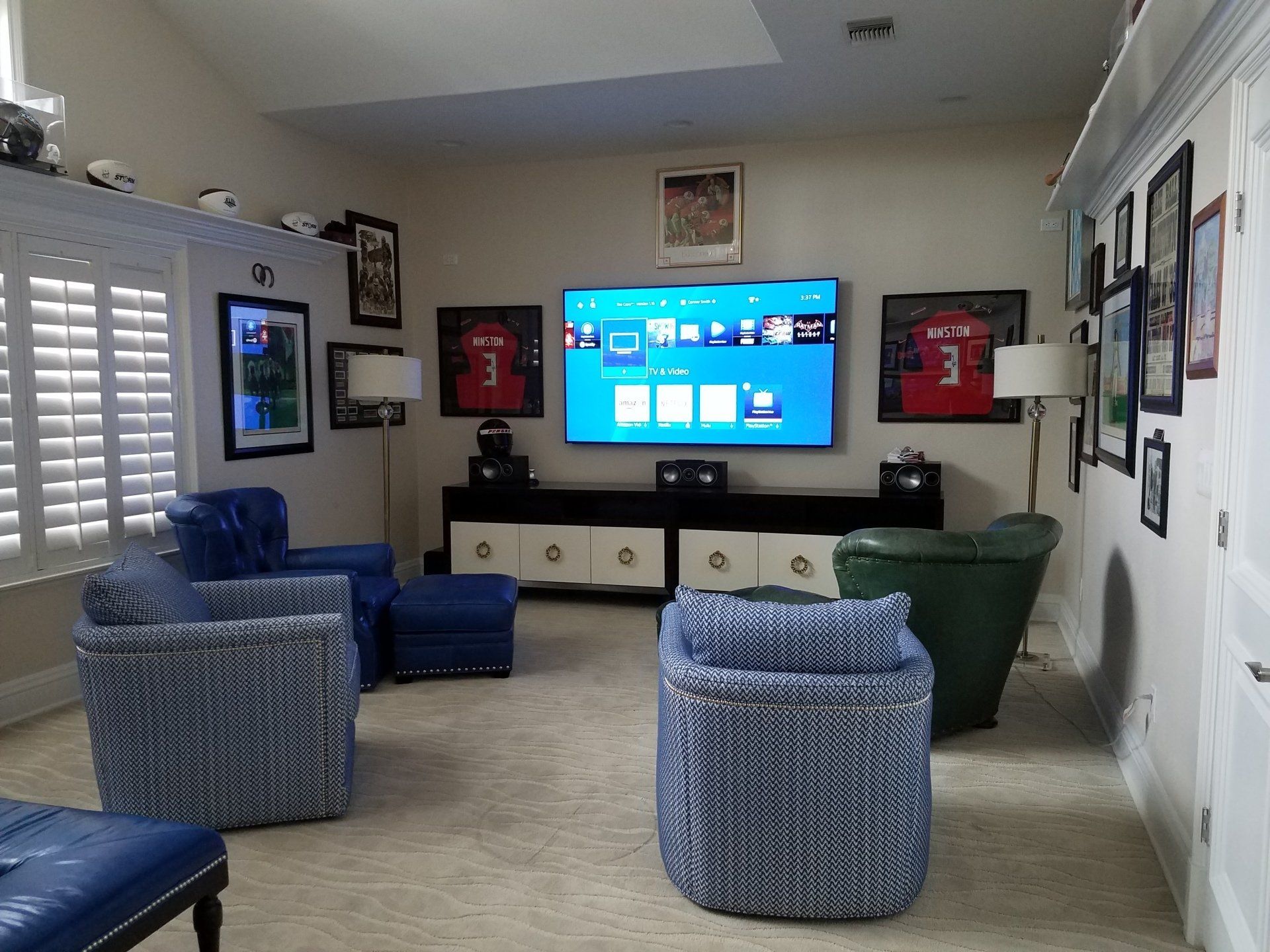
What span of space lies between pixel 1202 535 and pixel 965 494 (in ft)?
9.77

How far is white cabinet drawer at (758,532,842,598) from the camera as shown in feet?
16.8

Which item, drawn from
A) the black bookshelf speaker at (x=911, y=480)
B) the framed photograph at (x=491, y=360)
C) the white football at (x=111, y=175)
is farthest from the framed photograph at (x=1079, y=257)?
the white football at (x=111, y=175)

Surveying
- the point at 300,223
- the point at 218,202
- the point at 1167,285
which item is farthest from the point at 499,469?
the point at 1167,285

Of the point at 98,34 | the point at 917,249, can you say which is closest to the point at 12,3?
the point at 98,34

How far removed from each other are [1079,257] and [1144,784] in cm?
279

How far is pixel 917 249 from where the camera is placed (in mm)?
5320

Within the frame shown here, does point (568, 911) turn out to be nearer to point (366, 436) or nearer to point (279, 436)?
point (279, 436)

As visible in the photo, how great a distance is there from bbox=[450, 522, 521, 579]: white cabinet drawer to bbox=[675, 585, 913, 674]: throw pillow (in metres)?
3.53

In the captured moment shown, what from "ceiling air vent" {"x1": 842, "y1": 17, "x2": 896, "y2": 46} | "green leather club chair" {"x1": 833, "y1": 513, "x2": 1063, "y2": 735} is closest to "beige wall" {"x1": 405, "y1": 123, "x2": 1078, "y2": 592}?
"ceiling air vent" {"x1": 842, "y1": 17, "x2": 896, "y2": 46}

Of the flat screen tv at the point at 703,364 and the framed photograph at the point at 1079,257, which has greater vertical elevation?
the framed photograph at the point at 1079,257

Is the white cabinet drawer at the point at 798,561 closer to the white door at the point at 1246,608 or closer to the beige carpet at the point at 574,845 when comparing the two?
the beige carpet at the point at 574,845

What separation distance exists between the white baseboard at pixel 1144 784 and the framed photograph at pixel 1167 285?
115cm

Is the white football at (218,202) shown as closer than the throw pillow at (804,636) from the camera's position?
No

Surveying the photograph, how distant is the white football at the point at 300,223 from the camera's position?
16.0 ft
